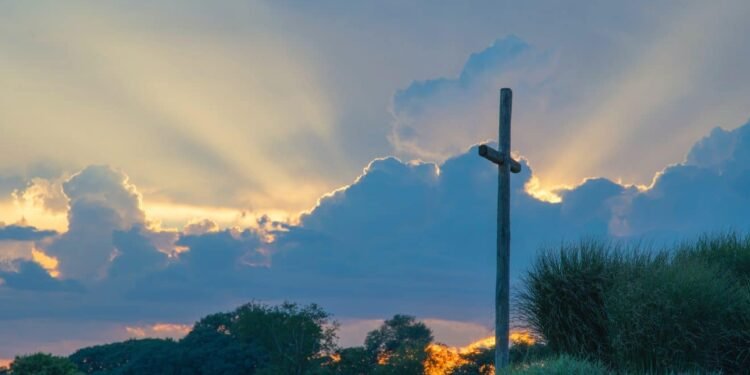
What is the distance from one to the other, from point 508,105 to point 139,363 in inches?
2031

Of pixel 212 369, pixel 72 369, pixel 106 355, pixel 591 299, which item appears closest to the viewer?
pixel 591 299

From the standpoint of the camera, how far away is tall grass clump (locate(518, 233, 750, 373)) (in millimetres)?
17062

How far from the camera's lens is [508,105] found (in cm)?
2023

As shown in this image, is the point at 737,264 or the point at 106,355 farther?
the point at 106,355

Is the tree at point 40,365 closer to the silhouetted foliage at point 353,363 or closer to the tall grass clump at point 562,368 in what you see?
the tall grass clump at point 562,368

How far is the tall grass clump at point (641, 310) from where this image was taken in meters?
17.1

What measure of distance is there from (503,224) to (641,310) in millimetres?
3869

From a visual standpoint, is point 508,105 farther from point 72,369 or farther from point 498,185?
point 72,369

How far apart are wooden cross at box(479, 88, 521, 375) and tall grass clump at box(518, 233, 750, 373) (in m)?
0.97

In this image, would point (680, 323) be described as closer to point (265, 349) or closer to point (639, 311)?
point (639, 311)

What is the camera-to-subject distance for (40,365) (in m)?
34.3

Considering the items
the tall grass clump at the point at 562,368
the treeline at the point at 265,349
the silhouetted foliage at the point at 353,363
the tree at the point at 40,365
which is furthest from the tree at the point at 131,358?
the tall grass clump at the point at 562,368

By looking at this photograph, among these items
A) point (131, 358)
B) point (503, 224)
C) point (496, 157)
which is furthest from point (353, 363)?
point (496, 157)

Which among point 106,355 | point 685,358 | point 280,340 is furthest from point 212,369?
point 685,358
